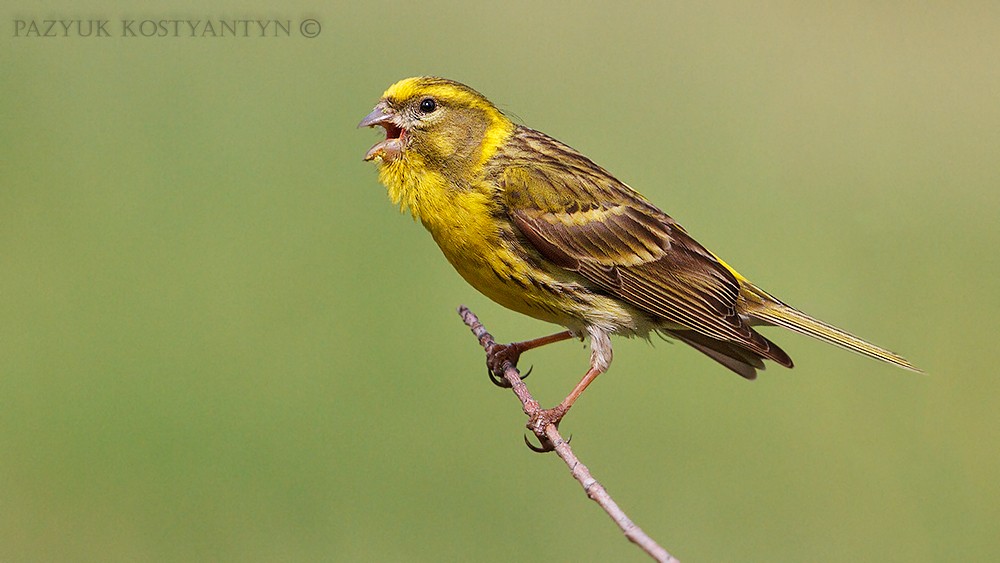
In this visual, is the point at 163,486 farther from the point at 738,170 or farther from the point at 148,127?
the point at 738,170

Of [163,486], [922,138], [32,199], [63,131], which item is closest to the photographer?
[163,486]

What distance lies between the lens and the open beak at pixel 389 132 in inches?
203

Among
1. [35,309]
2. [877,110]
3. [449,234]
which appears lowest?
[877,110]

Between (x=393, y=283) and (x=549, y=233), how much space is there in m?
4.16

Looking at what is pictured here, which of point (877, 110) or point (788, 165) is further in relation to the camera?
point (877, 110)

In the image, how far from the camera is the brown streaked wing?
516cm

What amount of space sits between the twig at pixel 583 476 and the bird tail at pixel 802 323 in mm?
1113

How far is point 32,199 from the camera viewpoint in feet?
32.2

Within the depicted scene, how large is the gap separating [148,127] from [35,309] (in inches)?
79.8

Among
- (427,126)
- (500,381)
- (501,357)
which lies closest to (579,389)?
(501,357)

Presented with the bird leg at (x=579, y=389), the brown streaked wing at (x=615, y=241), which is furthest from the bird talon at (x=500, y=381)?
the brown streaked wing at (x=615, y=241)

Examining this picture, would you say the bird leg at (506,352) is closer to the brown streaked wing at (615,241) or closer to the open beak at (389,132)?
the brown streaked wing at (615,241)

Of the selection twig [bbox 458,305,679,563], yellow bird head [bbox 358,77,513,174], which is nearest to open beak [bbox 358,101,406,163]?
yellow bird head [bbox 358,77,513,174]

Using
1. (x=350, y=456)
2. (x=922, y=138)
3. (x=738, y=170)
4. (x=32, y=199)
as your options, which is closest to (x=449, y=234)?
(x=350, y=456)
